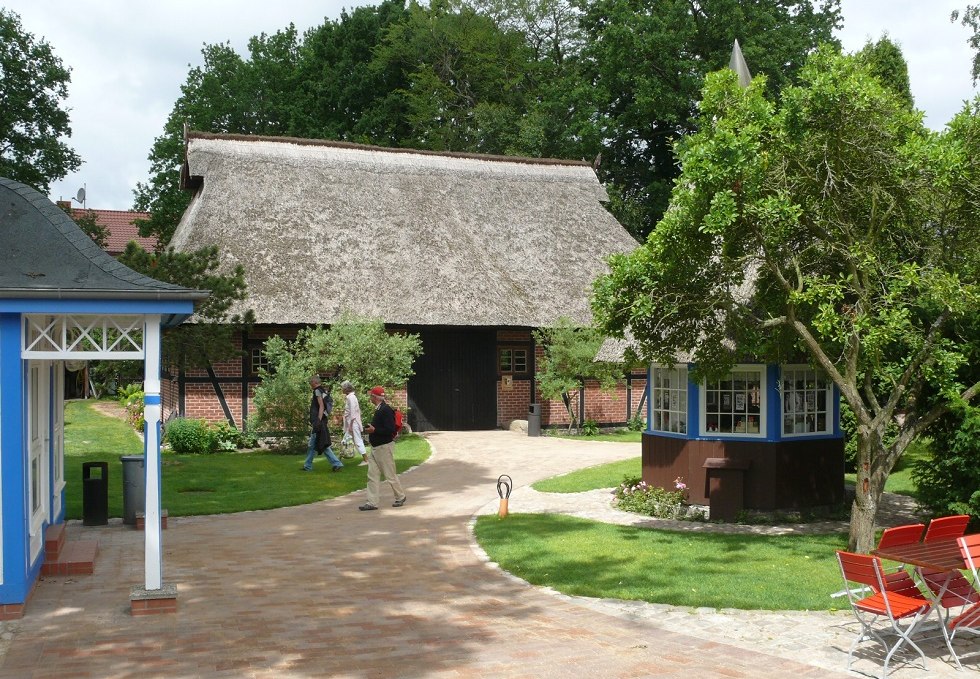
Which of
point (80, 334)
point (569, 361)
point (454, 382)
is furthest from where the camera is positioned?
point (454, 382)

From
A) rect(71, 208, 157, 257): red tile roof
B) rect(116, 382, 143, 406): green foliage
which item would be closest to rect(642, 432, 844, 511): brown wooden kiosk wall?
rect(116, 382, 143, 406): green foliage

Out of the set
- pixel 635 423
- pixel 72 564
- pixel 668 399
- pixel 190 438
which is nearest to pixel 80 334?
pixel 72 564

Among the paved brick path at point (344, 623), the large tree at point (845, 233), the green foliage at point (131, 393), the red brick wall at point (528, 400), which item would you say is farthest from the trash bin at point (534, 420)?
the large tree at point (845, 233)

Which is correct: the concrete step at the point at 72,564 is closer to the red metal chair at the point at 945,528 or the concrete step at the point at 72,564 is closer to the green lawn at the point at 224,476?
the green lawn at the point at 224,476

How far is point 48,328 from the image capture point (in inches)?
319

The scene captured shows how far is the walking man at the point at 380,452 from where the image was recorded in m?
13.5

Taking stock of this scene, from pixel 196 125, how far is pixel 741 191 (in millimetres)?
33172

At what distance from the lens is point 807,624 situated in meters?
7.73

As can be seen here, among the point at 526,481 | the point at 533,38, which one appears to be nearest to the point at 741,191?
the point at 526,481

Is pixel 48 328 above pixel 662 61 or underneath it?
underneath

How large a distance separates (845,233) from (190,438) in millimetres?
14838

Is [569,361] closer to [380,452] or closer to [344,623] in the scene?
[380,452]

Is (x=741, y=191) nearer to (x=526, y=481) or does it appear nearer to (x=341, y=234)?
(x=526, y=481)

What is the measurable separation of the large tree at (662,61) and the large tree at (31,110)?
63.3ft
